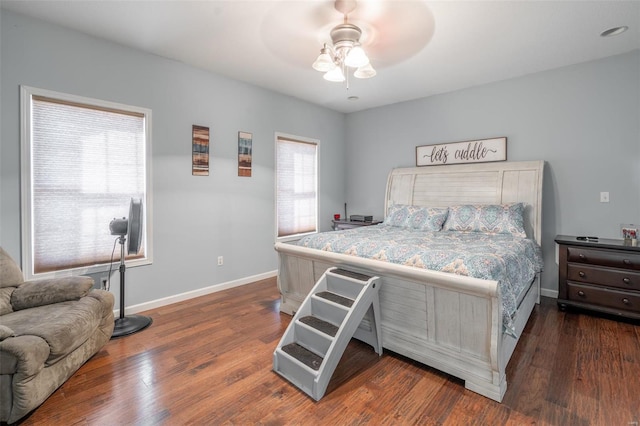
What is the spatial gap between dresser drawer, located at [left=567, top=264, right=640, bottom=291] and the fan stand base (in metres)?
4.25

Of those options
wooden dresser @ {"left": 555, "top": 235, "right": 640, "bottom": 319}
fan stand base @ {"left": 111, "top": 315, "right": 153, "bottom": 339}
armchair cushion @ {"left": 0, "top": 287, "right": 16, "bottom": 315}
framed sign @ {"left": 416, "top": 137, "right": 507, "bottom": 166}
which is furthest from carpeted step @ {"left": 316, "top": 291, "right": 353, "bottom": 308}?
framed sign @ {"left": 416, "top": 137, "right": 507, "bottom": 166}

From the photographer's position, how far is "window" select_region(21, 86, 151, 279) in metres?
2.62

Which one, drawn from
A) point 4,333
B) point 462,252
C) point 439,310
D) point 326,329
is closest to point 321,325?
point 326,329

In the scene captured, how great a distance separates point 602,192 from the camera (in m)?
3.38

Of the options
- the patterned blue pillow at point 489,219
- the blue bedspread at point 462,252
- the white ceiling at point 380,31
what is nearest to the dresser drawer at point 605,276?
the blue bedspread at point 462,252

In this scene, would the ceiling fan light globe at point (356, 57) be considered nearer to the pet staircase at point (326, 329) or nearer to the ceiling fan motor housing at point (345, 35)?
the ceiling fan motor housing at point (345, 35)

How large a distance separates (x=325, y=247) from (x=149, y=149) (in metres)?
2.13

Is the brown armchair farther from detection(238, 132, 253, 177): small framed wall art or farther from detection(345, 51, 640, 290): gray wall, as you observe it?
detection(345, 51, 640, 290): gray wall

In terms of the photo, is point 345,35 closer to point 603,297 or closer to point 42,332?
point 42,332

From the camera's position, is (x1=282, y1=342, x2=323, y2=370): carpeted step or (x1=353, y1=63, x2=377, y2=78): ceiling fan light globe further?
(x1=353, y1=63, x2=377, y2=78): ceiling fan light globe

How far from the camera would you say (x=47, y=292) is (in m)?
2.24

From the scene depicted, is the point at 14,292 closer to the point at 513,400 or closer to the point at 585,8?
the point at 513,400

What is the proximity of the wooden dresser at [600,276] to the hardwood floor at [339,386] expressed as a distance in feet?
0.77

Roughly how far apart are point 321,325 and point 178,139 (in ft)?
8.56
